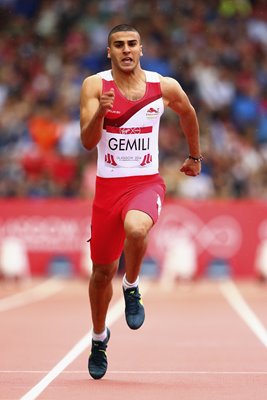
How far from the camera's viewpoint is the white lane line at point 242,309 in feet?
38.9

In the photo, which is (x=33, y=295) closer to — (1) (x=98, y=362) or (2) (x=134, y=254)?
(1) (x=98, y=362)

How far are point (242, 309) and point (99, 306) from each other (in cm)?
718

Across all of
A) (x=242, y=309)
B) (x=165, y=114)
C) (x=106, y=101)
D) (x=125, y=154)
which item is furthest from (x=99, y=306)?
(x=165, y=114)

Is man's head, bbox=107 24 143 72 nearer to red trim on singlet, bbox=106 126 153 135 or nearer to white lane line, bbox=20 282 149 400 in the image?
red trim on singlet, bbox=106 126 153 135

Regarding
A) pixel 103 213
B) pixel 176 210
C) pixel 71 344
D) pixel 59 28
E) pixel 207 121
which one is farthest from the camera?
pixel 59 28

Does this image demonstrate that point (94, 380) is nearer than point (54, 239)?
Yes

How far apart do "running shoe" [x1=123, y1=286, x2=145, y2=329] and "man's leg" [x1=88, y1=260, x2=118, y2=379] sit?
197mm

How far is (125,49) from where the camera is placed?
7.91 m

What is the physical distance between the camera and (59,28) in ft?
83.8

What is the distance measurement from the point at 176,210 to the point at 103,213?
12.8 m

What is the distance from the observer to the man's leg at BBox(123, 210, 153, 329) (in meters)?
7.64

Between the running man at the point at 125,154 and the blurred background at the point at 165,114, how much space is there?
41.5 ft

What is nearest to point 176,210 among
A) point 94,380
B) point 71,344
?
point 71,344

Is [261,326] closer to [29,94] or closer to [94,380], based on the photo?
[94,380]
